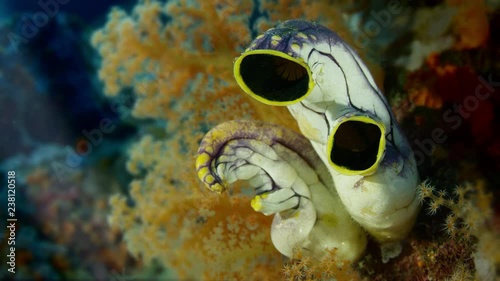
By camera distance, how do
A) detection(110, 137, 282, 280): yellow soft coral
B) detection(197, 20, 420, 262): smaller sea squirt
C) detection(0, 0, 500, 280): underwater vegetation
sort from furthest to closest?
detection(110, 137, 282, 280): yellow soft coral
detection(0, 0, 500, 280): underwater vegetation
detection(197, 20, 420, 262): smaller sea squirt

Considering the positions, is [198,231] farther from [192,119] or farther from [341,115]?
[341,115]

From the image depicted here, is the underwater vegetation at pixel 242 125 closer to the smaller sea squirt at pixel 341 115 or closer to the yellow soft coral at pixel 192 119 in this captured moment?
the yellow soft coral at pixel 192 119

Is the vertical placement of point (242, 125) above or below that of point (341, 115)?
above

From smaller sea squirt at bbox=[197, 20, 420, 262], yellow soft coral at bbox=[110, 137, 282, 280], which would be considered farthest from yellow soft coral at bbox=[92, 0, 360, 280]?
smaller sea squirt at bbox=[197, 20, 420, 262]

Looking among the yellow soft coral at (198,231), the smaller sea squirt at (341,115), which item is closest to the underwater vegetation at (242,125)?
the yellow soft coral at (198,231)

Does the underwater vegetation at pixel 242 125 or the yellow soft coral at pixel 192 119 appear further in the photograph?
the yellow soft coral at pixel 192 119

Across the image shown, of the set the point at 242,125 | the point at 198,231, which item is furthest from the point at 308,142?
the point at 198,231

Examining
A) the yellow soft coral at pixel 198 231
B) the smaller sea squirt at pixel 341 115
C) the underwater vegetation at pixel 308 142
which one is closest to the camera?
the smaller sea squirt at pixel 341 115

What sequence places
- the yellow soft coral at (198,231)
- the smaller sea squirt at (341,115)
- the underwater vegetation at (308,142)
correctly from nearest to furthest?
the smaller sea squirt at (341,115) < the underwater vegetation at (308,142) < the yellow soft coral at (198,231)

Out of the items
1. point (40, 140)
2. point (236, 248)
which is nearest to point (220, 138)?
point (236, 248)

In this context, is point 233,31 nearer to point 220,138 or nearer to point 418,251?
point 220,138

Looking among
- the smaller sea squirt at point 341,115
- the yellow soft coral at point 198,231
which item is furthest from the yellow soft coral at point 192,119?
the smaller sea squirt at point 341,115

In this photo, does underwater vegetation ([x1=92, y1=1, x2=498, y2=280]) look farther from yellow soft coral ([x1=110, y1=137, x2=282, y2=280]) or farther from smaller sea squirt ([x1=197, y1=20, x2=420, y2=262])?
smaller sea squirt ([x1=197, y1=20, x2=420, y2=262])
